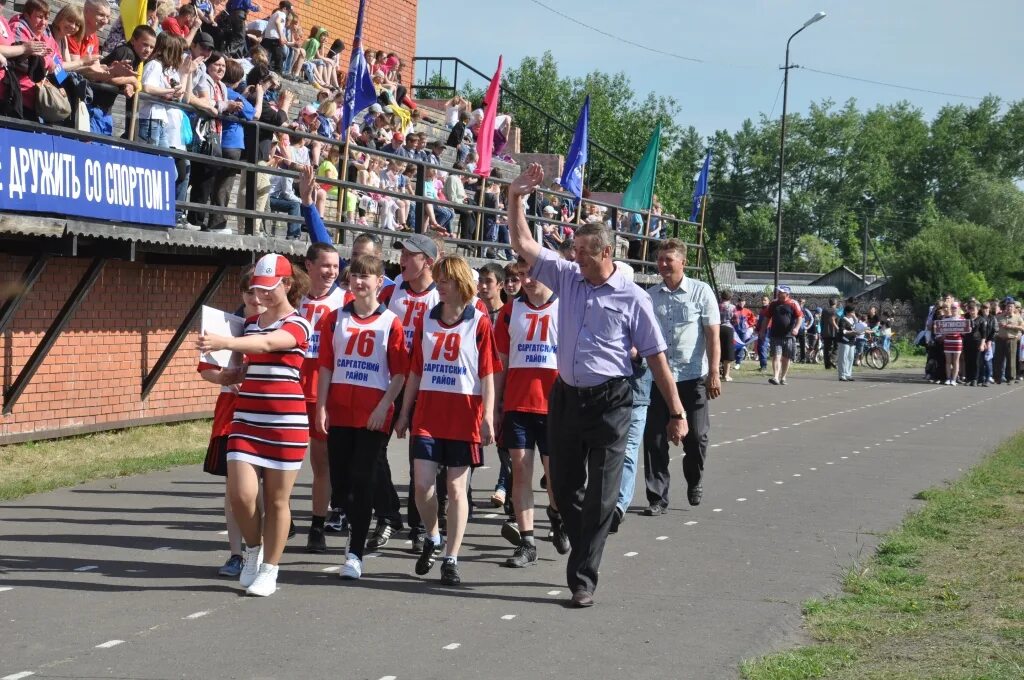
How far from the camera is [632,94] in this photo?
91.6 m

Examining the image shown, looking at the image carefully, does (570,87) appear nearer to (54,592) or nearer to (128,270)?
(128,270)

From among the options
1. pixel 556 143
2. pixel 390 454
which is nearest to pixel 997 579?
pixel 390 454

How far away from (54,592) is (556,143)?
7351cm

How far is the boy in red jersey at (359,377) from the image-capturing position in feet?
25.4

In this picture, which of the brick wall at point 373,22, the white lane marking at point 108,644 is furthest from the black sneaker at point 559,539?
the brick wall at point 373,22

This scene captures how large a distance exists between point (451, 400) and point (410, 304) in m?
1.28

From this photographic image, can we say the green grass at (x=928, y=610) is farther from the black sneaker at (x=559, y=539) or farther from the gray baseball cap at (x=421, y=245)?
the gray baseball cap at (x=421, y=245)

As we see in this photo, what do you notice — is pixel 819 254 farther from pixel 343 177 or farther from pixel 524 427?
pixel 524 427

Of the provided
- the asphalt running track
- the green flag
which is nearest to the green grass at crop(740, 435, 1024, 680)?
the asphalt running track

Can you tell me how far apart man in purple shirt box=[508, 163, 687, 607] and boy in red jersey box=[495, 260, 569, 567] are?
1.08 metres

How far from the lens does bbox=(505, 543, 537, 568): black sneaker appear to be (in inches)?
320

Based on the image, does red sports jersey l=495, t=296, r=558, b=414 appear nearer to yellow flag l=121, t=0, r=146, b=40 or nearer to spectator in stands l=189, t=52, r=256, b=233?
spectator in stands l=189, t=52, r=256, b=233

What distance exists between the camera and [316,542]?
27.5ft

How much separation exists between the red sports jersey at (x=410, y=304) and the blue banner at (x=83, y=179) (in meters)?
4.20
